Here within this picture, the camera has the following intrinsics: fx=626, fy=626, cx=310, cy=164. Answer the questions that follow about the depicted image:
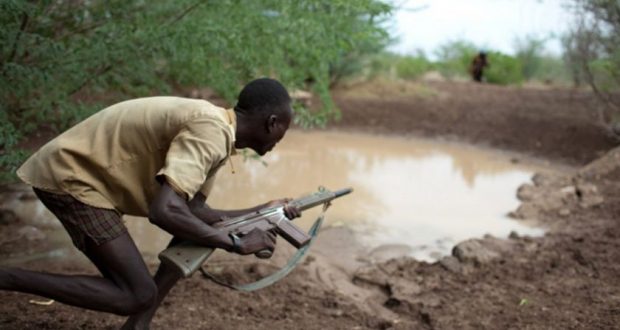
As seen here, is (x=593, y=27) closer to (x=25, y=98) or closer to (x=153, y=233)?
(x=153, y=233)

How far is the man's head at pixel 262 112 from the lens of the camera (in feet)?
8.73

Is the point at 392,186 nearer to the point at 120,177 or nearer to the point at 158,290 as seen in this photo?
the point at 158,290

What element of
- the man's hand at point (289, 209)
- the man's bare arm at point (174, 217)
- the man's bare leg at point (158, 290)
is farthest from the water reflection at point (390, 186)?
the man's bare arm at point (174, 217)

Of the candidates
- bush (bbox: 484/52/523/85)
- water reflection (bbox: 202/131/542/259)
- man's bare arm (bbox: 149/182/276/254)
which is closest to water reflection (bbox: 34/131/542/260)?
water reflection (bbox: 202/131/542/259)

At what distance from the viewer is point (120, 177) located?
8.36 ft

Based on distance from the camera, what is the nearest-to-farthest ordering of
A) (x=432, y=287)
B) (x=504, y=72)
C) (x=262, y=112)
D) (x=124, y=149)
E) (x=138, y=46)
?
(x=124, y=149) → (x=262, y=112) → (x=138, y=46) → (x=432, y=287) → (x=504, y=72)

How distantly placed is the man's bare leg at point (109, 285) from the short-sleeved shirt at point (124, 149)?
197mm

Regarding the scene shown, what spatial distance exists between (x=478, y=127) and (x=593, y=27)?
3.50m

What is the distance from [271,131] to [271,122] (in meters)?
0.04

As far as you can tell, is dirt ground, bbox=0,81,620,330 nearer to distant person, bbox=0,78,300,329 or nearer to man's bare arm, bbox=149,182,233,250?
distant person, bbox=0,78,300,329

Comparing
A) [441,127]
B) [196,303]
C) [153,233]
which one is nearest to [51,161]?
[196,303]

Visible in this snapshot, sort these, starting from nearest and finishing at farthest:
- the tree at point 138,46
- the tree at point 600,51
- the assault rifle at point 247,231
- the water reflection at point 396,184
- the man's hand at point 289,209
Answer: the assault rifle at point 247,231 < the man's hand at point 289,209 < the tree at point 138,46 < the water reflection at point 396,184 < the tree at point 600,51

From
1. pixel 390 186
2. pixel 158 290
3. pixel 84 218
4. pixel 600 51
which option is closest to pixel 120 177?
pixel 84 218

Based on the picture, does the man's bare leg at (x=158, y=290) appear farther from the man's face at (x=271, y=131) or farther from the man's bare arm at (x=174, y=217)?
the man's face at (x=271, y=131)
